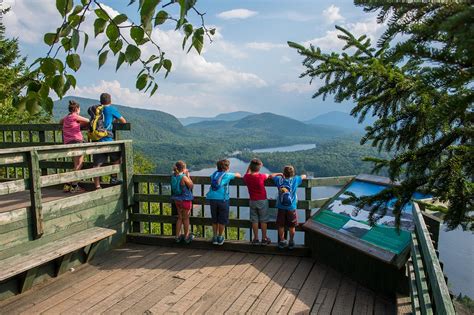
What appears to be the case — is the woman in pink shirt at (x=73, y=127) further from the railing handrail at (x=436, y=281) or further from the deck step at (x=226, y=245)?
the railing handrail at (x=436, y=281)

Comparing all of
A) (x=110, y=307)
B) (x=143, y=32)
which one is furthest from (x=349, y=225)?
(x=143, y=32)

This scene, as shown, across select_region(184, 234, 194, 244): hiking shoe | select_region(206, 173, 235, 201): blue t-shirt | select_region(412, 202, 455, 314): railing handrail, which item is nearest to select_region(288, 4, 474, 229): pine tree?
select_region(412, 202, 455, 314): railing handrail

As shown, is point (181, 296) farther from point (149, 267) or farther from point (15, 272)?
point (15, 272)

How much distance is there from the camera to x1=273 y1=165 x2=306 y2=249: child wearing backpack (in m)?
5.53

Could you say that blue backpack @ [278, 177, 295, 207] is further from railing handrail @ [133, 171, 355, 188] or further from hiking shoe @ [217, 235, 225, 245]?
hiking shoe @ [217, 235, 225, 245]

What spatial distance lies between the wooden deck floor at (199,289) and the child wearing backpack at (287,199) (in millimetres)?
495

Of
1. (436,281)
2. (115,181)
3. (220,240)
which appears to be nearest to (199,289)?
(220,240)

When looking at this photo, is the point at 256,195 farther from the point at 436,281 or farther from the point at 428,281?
the point at 436,281

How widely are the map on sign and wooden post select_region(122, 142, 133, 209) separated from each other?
301cm

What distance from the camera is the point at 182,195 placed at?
19.5 ft

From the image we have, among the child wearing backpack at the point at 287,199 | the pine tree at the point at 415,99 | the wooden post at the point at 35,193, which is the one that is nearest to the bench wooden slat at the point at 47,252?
the wooden post at the point at 35,193

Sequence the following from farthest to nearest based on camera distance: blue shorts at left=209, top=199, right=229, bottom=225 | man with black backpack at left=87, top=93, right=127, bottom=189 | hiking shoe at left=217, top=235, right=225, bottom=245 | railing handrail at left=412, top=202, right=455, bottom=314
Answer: man with black backpack at left=87, top=93, right=127, bottom=189 → hiking shoe at left=217, top=235, right=225, bottom=245 → blue shorts at left=209, top=199, right=229, bottom=225 → railing handrail at left=412, top=202, right=455, bottom=314

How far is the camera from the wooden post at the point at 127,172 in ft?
21.0

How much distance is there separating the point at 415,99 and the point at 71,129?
5.47 metres
